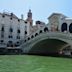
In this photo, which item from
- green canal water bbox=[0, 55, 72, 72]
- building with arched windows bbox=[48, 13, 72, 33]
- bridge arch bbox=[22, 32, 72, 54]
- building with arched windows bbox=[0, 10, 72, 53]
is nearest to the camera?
green canal water bbox=[0, 55, 72, 72]

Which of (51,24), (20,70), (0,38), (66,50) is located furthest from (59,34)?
(66,50)

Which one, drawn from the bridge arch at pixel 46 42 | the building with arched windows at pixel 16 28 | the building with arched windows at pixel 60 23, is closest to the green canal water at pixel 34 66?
the bridge arch at pixel 46 42

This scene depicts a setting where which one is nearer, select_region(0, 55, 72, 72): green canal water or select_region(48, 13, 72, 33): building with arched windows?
select_region(0, 55, 72, 72): green canal water

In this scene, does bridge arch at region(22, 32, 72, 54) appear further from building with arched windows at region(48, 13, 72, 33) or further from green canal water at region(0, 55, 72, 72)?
green canal water at region(0, 55, 72, 72)

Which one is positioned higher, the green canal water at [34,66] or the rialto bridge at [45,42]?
the rialto bridge at [45,42]

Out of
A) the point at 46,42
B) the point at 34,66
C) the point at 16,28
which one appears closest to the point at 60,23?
the point at 46,42

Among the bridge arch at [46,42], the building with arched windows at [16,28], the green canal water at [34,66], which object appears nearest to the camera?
the green canal water at [34,66]

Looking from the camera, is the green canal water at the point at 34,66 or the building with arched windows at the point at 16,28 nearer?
the green canal water at the point at 34,66

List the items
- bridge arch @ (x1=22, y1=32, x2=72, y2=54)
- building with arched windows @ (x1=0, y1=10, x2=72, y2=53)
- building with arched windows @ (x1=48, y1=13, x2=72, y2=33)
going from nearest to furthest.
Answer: bridge arch @ (x1=22, y1=32, x2=72, y2=54) < building with arched windows @ (x1=48, y1=13, x2=72, y2=33) < building with arched windows @ (x1=0, y1=10, x2=72, y2=53)

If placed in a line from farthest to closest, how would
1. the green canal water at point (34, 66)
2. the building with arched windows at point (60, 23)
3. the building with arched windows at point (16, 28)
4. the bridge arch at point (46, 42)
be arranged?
the building with arched windows at point (16, 28) → the building with arched windows at point (60, 23) → the bridge arch at point (46, 42) → the green canal water at point (34, 66)

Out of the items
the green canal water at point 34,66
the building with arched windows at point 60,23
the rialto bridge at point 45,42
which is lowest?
the green canal water at point 34,66

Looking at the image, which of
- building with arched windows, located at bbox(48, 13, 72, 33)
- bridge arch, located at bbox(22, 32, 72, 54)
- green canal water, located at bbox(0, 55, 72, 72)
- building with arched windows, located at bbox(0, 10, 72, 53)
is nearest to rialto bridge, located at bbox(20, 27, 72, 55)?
bridge arch, located at bbox(22, 32, 72, 54)

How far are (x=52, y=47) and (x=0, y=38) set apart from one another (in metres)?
6.77

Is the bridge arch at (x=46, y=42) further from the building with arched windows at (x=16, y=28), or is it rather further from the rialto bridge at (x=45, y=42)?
the building with arched windows at (x=16, y=28)
